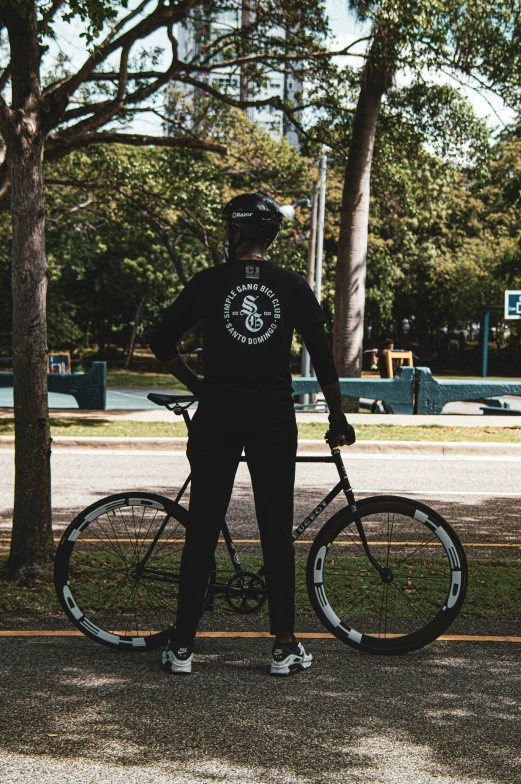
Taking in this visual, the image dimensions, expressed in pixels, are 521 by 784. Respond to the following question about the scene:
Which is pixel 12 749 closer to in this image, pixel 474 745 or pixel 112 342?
pixel 474 745

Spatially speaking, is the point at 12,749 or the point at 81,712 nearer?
the point at 12,749

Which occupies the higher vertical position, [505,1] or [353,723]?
[505,1]

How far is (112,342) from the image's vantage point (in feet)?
184

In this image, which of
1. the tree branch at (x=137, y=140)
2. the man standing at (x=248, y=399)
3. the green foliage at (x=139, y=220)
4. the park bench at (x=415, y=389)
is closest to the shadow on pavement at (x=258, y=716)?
the man standing at (x=248, y=399)

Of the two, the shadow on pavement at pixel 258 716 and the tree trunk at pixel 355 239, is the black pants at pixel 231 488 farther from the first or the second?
the tree trunk at pixel 355 239

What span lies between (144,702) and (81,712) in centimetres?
25

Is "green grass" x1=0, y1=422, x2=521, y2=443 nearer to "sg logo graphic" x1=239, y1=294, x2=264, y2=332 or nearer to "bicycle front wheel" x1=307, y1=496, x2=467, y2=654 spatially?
"bicycle front wheel" x1=307, y1=496, x2=467, y2=654

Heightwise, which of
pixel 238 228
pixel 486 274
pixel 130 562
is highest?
pixel 486 274

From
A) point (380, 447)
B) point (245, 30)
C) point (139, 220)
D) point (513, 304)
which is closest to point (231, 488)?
point (380, 447)

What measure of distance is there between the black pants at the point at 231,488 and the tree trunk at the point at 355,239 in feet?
49.4

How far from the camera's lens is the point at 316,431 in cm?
1485

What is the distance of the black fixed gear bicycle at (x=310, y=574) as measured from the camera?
167 inches

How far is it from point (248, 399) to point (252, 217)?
78cm

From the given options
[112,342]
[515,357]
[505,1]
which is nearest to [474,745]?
[505,1]
